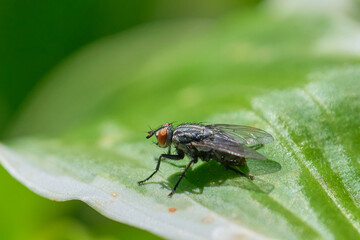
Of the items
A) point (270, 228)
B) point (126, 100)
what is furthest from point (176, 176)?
point (126, 100)

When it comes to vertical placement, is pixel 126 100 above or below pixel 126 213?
above

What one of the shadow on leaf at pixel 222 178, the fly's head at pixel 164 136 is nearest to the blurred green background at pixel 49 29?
the fly's head at pixel 164 136

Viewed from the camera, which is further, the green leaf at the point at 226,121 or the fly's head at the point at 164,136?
the fly's head at the point at 164,136

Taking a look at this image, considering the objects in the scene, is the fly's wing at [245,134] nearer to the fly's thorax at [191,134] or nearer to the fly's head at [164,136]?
the fly's thorax at [191,134]

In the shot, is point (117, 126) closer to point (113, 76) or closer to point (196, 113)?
point (196, 113)

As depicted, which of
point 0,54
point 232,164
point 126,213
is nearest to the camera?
point 126,213
